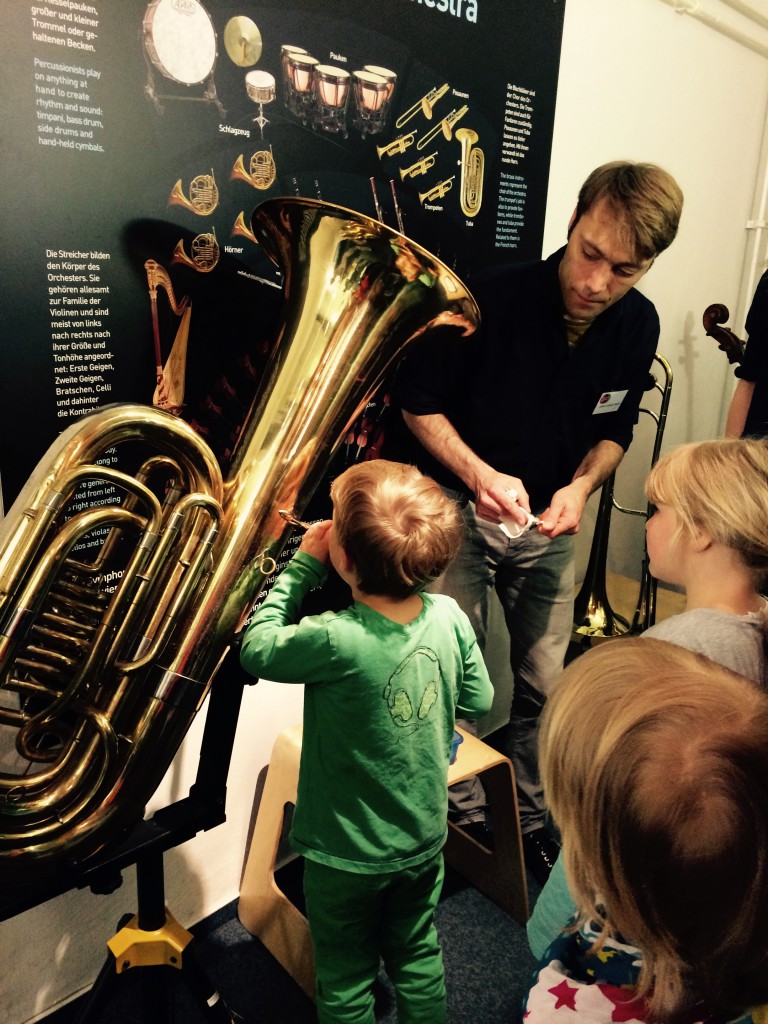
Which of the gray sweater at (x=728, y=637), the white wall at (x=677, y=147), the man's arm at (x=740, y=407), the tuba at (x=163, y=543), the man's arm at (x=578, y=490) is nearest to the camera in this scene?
the tuba at (x=163, y=543)

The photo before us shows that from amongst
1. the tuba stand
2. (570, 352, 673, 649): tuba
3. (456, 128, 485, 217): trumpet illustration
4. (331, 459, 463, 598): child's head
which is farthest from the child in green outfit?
(570, 352, 673, 649): tuba

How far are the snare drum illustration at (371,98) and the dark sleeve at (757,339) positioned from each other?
132 cm

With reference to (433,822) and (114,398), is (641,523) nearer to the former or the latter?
(433,822)

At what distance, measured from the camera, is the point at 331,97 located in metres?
1.60

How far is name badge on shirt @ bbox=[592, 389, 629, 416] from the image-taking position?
2006 millimetres

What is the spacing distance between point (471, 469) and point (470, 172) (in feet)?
2.60

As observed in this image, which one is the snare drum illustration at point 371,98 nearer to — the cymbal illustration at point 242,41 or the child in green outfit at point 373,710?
the cymbal illustration at point 242,41

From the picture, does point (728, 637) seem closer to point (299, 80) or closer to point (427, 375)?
point (427, 375)

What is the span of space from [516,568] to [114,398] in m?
1.15

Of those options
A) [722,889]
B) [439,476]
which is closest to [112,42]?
[439,476]

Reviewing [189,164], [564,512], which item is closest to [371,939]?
→ [564,512]

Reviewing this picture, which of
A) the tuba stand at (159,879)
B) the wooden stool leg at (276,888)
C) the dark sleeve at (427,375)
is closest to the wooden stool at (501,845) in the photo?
the wooden stool leg at (276,888)

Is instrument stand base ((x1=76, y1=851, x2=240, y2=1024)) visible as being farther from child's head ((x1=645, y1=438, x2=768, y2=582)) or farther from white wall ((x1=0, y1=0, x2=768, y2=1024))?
child's head ((x1=645, y1=438, x2=768, y2=582))

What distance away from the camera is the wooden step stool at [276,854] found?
175cm
